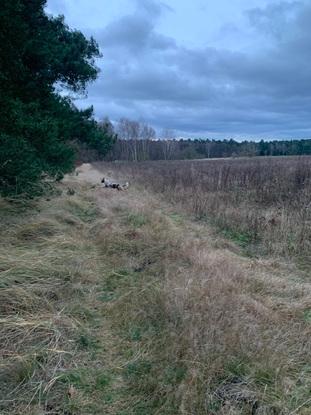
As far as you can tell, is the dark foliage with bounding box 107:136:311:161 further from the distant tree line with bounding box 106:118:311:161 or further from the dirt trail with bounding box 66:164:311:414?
the dirt trail with bounding box 66:164:311:414

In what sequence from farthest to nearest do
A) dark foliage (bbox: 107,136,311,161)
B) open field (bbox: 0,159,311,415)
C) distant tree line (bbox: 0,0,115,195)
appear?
dark foliage (bbox: 107,136,311,161) < distant tree line (bbox: 0,0,115,195) < open field (bbox: 0,159,311,415)

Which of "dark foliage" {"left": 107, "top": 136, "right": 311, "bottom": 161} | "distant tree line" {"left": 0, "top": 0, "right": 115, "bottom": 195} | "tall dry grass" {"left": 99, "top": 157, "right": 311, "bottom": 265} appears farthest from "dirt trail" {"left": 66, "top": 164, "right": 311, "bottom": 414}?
"dark foliage" {"left": 107, "top": 136, "right": 311, "bottom": 161}

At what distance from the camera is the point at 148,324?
3.56 metres

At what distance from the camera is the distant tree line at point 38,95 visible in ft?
20.4

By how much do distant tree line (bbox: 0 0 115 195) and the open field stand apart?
48.8 inches

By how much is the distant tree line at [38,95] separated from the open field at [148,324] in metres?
1.24

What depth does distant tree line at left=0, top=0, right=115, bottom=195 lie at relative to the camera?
245 inches

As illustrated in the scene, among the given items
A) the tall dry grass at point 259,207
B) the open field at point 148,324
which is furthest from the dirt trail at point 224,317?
the tall dry grass at point 259,207

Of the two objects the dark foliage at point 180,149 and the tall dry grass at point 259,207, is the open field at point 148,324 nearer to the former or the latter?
the tall dry grass at point 259,207

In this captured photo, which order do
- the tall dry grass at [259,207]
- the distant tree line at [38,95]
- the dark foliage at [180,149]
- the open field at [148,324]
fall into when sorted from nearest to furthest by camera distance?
the open field at [148,324]
the distant tree line at [38,95]
the tall dry grass at [259,207]
the dark foliage at [180,149]

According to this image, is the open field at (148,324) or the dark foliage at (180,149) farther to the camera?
the dark foliage at (180,149)

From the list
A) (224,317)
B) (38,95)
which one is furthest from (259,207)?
(224,317)

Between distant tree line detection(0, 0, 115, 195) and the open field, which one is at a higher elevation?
distant tree line detection(0, 0, 115, 195)

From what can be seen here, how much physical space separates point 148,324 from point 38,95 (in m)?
6.87
